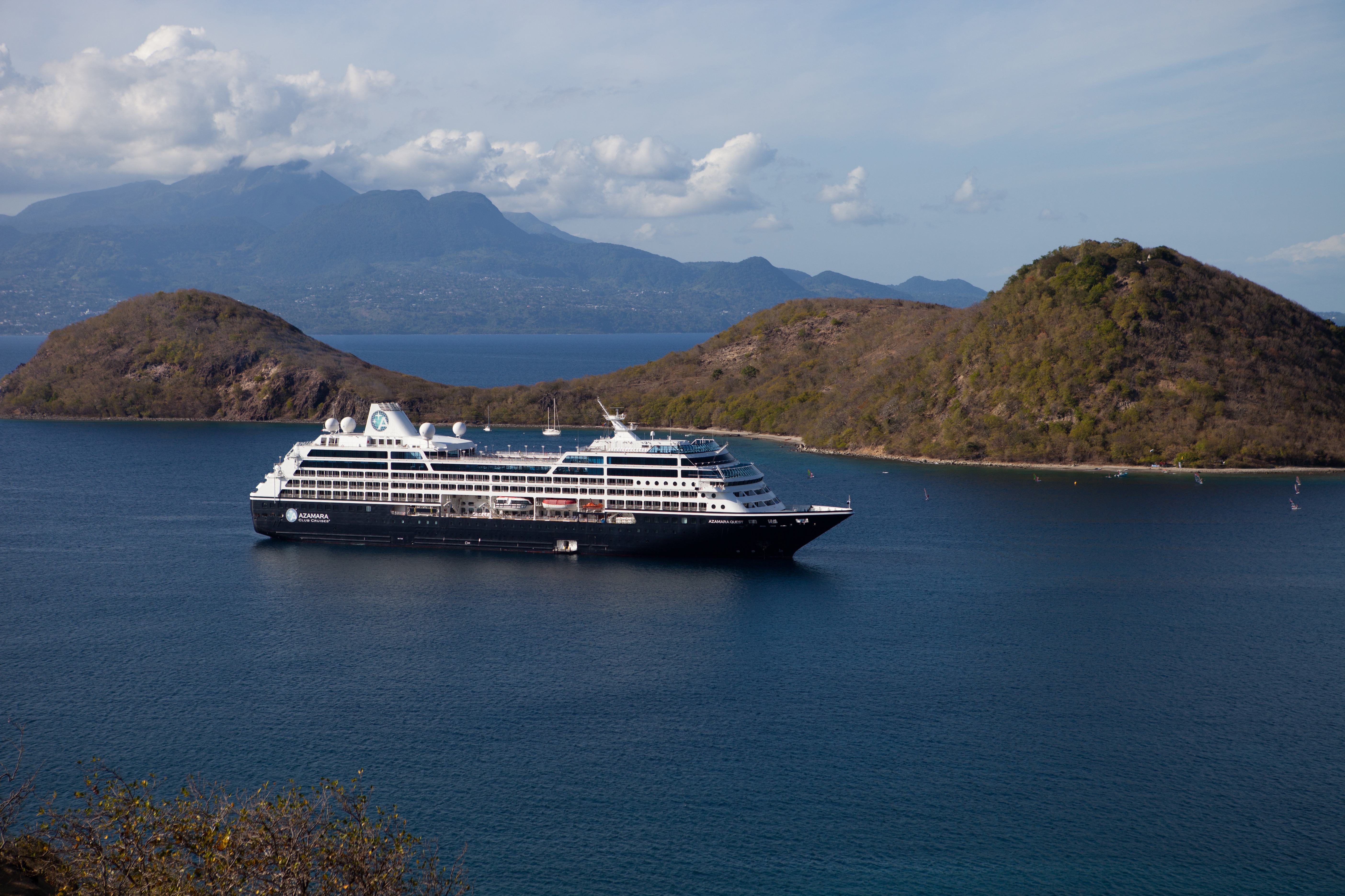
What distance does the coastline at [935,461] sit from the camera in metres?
106

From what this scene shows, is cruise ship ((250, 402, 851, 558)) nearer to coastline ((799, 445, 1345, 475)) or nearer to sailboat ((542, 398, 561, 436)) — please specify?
coastline ((799, 445, 1345, 475))

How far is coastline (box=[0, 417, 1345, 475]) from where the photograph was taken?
106000 mm

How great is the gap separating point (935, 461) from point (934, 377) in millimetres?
19676

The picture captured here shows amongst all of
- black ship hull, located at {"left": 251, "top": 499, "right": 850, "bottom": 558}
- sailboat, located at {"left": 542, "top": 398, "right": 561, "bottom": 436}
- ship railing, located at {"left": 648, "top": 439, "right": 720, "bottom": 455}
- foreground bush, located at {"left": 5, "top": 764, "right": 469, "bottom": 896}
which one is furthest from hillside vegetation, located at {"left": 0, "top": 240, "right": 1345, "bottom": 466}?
foreground bush, located at {"left": 5, "top": 764, "right": 469, "bottom": 896}

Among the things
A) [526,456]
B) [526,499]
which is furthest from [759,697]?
[526,456]

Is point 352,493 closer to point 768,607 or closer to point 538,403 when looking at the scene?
point 768,607

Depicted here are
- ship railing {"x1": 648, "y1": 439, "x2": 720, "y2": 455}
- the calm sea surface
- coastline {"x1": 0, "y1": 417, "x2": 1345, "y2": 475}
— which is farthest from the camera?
coastline {"x1": 0, "y1": 417, "x2": 1345, "y2": 475}

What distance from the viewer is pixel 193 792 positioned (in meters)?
29.4

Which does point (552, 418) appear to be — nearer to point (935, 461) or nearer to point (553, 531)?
point (935, 461)

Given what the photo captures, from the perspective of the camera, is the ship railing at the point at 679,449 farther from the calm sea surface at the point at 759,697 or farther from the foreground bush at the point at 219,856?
the foreground bush at the point at 219,856

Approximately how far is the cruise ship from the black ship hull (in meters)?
0.07

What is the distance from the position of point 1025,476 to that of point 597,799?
3233 inches

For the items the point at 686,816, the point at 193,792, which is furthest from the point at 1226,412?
the point at 193,792

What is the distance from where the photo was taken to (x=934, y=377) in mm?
134750
